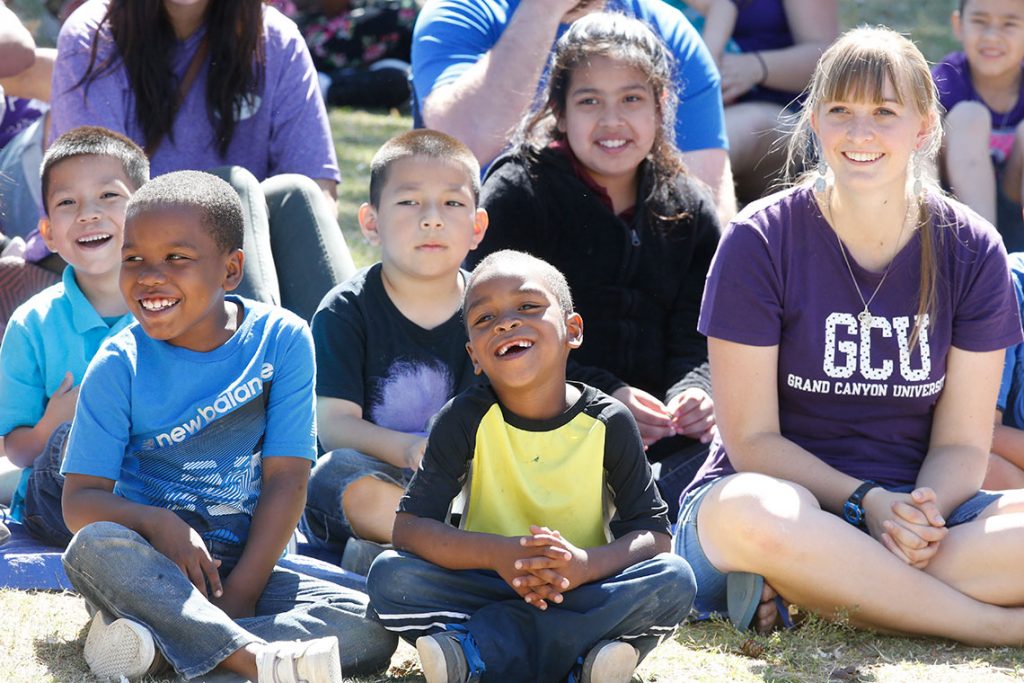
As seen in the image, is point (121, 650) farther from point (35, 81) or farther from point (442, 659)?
point (35, 81)

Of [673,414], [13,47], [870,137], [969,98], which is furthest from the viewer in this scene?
[969,98]

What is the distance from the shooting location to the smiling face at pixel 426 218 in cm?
361

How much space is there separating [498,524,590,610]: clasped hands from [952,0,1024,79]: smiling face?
325cm

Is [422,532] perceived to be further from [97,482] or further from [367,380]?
[367,380]

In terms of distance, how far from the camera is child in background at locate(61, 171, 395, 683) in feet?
9.01

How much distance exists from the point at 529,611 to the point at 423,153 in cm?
137

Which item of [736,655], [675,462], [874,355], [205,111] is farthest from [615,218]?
[736,655]

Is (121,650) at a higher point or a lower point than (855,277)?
lower

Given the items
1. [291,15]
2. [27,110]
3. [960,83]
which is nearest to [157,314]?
[27,110]

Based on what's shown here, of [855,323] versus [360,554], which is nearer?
[855,323]

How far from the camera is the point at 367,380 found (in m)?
3.66

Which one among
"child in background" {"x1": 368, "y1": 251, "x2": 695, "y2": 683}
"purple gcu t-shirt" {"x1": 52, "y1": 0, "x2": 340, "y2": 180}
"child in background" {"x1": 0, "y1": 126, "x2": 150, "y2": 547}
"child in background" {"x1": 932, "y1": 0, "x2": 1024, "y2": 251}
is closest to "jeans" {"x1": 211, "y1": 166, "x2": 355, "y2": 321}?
"purple gcu t-shirt" {"x1": 52, "y1": 0, "x2": 340, "y2": 180}

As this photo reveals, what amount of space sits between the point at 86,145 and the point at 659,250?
157cm

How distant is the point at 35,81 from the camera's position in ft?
16.7
